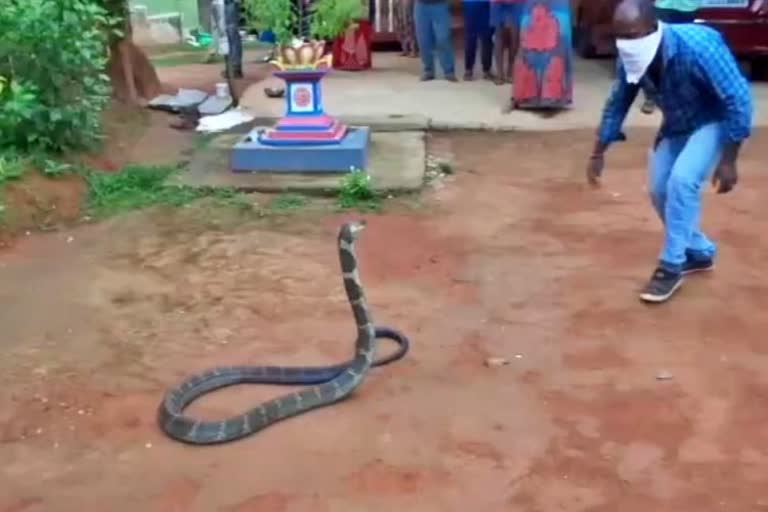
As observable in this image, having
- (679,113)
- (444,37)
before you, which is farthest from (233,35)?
(679,113)

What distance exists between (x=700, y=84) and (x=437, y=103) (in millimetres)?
4818

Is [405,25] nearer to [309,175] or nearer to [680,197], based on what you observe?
[309,175]

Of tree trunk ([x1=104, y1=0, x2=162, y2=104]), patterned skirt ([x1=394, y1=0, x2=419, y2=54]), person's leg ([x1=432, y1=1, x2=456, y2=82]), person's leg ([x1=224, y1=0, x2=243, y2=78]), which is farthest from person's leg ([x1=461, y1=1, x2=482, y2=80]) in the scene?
tree trunk ([x1=104, y1=0, x2=162, y2=104])

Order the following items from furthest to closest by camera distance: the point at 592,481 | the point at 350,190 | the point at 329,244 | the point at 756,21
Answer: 1. the point at 756,21
2. the point at 350,190
3. the point at 329,244
4. the point at 592,481

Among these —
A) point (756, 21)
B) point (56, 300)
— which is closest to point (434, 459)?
point (56, 300)

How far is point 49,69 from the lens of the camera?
6820 millimetres

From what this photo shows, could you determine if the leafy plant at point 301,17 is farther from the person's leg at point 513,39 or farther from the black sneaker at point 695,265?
the black sneaker at point 695,265

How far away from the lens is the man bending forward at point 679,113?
440cm

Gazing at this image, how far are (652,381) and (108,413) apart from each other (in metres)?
2.01

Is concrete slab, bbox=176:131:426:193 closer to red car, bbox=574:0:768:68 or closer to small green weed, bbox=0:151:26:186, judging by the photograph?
small green weed, bbox=0:151:26:186

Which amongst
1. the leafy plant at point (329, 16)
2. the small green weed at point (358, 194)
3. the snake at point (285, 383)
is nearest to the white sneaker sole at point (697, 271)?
the snake at point (285, 383)

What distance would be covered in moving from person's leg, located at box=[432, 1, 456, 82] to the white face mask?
570cm

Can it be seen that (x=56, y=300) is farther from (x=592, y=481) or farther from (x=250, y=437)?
(x=592, y=481)

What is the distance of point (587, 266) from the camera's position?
5.37 metres
